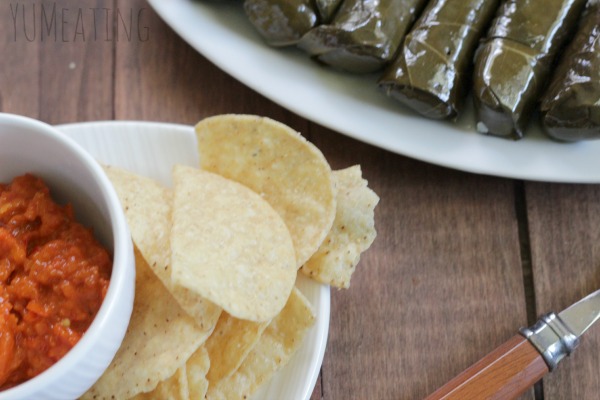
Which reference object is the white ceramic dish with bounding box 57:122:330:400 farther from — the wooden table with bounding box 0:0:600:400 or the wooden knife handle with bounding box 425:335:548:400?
the wooden knife handle with bounding box 425:335:548:400

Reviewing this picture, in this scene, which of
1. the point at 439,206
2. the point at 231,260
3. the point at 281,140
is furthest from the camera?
the point at 439,206

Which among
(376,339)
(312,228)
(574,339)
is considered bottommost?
(376,339)

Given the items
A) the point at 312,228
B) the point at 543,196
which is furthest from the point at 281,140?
the point at 543,196

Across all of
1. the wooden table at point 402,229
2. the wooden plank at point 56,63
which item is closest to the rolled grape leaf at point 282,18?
the wooden table at point 402,229

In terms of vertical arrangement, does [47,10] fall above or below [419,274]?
above

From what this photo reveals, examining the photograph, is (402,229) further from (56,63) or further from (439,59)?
(56,63)

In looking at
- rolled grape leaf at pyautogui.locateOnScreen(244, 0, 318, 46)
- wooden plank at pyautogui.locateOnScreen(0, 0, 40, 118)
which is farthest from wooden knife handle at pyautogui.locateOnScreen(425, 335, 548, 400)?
wooden plank at pyautogui.locateOnScreen(0, 0, 40, 118)

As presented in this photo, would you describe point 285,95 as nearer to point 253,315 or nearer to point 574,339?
point 253,315
